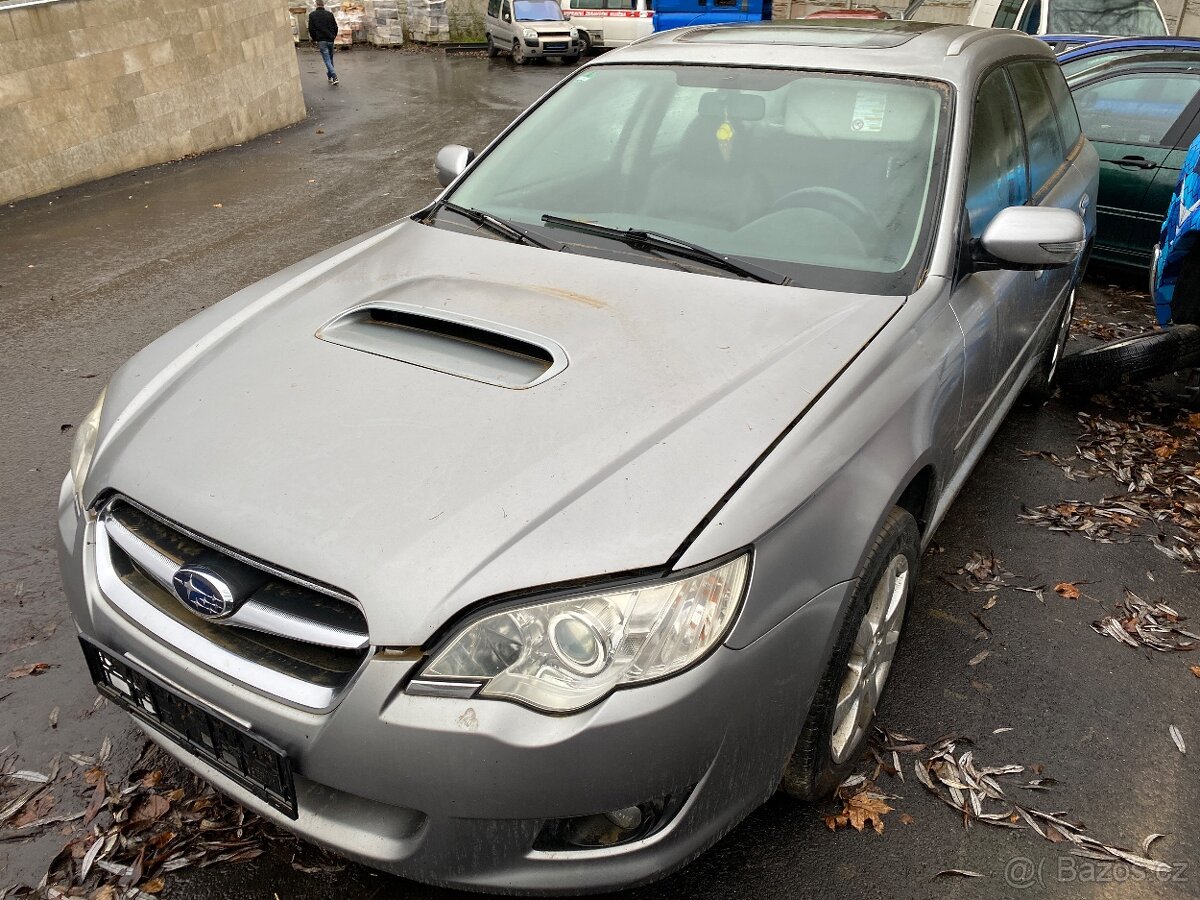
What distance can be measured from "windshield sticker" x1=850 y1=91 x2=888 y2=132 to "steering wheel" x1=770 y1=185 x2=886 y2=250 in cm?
30

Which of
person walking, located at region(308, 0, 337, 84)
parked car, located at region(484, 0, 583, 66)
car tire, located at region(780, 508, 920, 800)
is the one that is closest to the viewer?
car tire, located at region(780, 508, 920, 800)

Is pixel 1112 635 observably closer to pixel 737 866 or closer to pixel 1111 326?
pixel 737 866

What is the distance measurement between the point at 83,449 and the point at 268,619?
988 millimetres

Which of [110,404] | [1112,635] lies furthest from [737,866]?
[110,404]

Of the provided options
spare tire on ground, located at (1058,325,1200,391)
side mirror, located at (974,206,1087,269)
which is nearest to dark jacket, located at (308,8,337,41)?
spare tire on ground, located at (1058,325,1200,391)

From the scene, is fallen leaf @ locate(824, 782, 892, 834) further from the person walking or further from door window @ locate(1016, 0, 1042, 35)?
Result: the person walking

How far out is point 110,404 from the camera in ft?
8.42

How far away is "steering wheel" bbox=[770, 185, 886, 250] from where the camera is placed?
287 centimetres

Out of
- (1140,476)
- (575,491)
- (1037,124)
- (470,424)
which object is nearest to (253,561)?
(470,424)

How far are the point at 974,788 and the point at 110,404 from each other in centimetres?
263

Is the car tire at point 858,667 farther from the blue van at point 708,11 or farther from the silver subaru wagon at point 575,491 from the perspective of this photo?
the blue van at point 708,11

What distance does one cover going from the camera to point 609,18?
2306 cm

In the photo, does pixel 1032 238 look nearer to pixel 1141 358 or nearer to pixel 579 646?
pixel 579 646

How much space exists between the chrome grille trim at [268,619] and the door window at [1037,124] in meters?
3.33
